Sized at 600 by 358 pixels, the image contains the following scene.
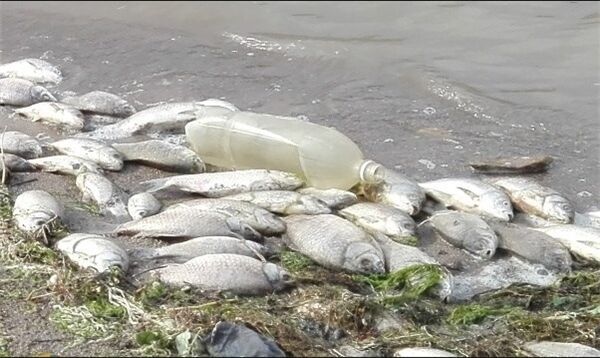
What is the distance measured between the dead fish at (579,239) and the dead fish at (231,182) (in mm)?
1712

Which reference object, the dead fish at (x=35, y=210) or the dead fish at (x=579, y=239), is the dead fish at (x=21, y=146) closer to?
the dead fish at (x=35, y=210)

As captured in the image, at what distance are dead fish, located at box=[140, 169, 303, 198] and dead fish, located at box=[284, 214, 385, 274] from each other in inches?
18.6

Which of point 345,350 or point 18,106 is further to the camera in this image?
point 18,106

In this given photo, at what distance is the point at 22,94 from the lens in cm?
814

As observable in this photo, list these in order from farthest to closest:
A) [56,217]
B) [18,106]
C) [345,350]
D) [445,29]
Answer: [445,29]
[18,106]
[56,217]
[345,350]

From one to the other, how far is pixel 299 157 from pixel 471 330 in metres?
2.08

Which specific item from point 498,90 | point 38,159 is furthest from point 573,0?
point 38,159

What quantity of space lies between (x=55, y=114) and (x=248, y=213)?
2638mm

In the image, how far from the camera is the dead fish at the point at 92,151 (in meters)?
6.71

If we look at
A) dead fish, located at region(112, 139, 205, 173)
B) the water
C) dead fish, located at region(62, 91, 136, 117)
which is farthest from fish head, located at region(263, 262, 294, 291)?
dead fish, located at region(62, 91, 136, 117)

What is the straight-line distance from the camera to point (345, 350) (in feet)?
14.0

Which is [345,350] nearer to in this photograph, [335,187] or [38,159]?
[335,187]

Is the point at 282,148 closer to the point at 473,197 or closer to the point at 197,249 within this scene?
the point at 473,197

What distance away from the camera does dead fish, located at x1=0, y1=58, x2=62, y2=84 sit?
9016 millimetres
